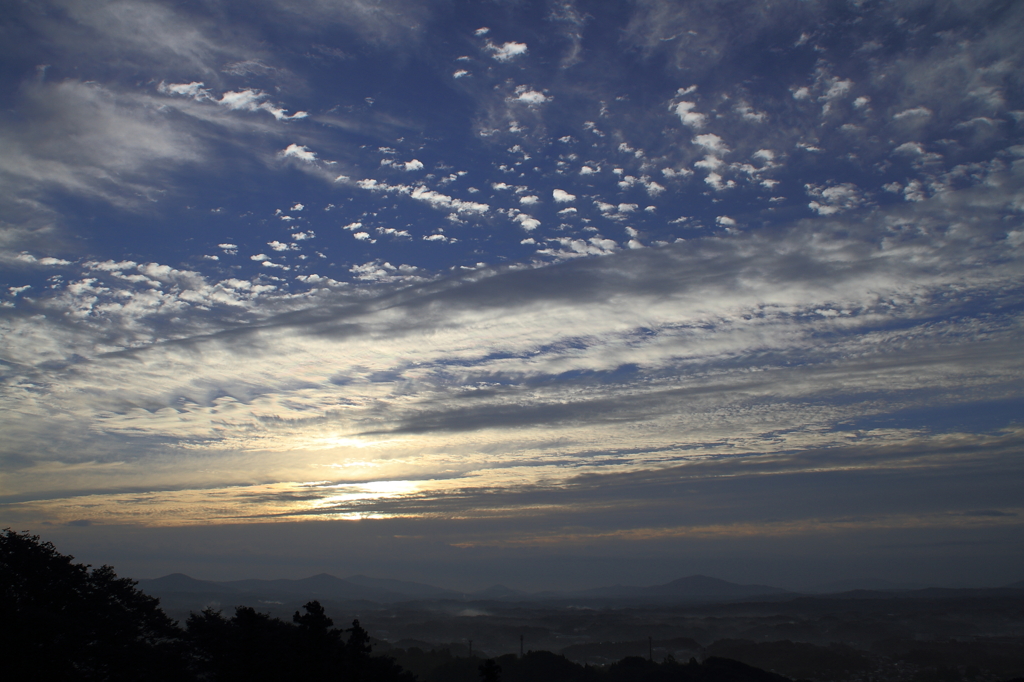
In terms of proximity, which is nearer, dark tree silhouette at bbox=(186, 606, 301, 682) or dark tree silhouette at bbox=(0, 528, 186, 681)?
dark tree silhouette at bbox=(0, 528, 186, 681)

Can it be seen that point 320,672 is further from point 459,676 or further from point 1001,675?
point 1001,675

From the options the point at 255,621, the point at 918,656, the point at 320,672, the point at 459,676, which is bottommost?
the point at 918,656

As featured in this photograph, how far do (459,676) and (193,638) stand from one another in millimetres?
88961

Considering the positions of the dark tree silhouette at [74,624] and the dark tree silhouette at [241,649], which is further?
the dark tree silhouette at [241,649]

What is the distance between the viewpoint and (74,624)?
47094 mm

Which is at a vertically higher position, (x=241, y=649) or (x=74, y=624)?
(x=74, y=624)

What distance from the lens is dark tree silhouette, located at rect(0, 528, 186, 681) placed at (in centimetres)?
4178

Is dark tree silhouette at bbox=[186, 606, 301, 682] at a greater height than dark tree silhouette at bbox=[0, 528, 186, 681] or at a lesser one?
lesser

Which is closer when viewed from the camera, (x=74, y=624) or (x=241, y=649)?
(x=74, y=624)

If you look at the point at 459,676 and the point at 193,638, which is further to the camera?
the point at 459,676

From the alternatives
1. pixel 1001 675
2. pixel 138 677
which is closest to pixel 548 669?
pixel 138 677

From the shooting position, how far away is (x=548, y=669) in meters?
132

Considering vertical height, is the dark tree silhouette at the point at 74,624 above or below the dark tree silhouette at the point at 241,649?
above

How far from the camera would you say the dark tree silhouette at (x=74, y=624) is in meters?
41.8
